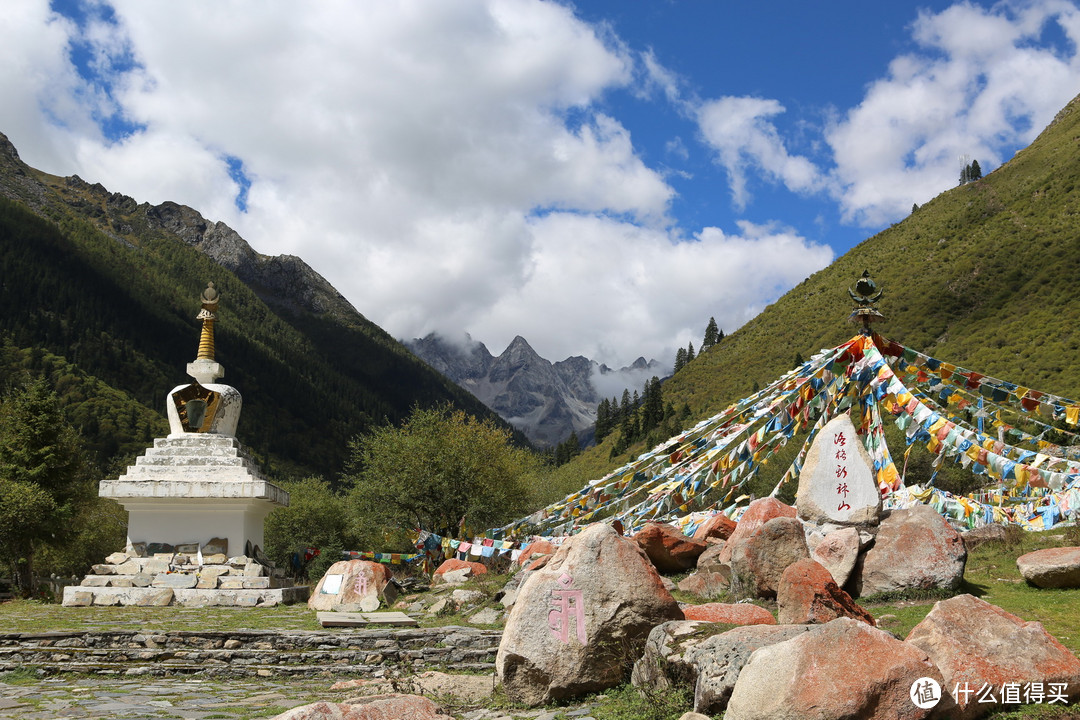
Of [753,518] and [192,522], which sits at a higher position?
[192,522]

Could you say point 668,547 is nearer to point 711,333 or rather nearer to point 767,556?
point 767,556

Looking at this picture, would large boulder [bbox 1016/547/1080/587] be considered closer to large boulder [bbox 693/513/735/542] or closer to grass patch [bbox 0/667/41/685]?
large boulder [bbox 693/513/735/542]

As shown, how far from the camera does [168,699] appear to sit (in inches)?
347

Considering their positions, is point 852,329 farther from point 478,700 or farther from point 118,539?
point 478,700

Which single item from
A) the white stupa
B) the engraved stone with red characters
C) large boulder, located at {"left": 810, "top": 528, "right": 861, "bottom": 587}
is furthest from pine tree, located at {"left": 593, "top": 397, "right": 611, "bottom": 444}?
large boulder, located at {"left": 810, "top": 528, "right": 861, "bottom": 587}

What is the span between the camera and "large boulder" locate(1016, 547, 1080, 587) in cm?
1098

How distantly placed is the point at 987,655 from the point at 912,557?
18.5 ft

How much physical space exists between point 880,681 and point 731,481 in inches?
604

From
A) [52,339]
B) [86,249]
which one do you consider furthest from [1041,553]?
[86,249]

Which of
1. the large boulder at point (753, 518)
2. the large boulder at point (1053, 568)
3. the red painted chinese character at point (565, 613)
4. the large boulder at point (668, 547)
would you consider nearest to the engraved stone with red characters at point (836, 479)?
the large boulder at point (753, 518)

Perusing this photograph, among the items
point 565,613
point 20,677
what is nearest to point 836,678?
point 565,613

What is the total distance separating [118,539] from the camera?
110 feet

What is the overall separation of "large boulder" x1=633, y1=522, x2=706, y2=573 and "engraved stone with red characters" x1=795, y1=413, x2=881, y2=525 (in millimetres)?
2333

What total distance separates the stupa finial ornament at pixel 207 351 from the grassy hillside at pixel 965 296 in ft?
106
